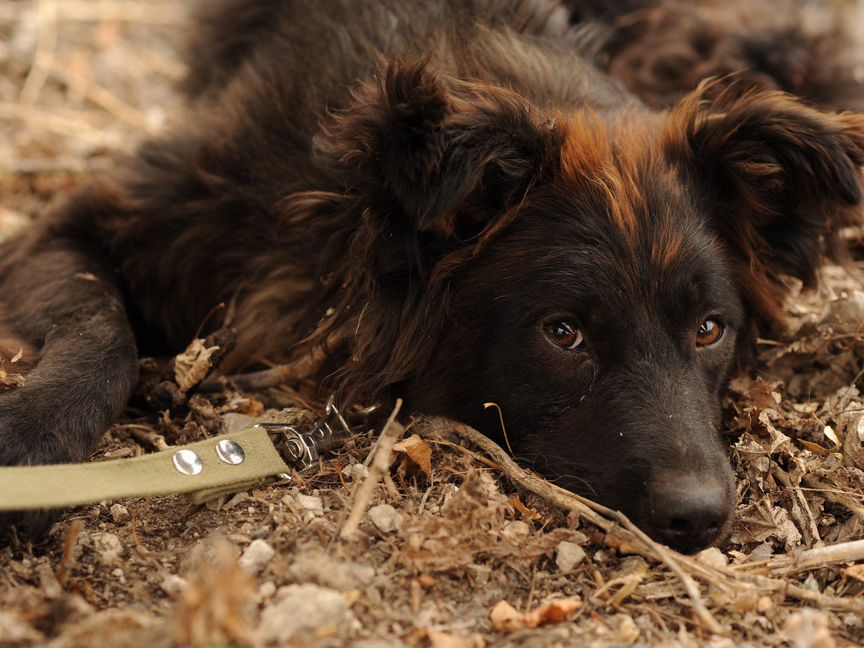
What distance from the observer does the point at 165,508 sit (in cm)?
335

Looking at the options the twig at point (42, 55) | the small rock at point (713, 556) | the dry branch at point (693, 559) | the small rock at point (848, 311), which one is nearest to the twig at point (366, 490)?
the dry branch at point (693, 559)

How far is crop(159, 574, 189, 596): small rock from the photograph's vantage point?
285cm

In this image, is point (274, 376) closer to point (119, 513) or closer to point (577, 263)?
point (119, 513)

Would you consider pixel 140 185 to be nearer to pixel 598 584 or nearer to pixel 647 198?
pixel 647 198

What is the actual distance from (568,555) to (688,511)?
0.39 meters

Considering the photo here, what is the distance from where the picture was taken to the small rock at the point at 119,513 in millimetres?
3262

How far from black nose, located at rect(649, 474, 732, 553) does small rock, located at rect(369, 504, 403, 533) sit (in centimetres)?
79

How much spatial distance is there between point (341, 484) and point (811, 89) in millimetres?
3848

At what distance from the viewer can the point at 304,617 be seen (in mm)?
2639

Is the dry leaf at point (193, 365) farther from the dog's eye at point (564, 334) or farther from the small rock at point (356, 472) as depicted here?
the dog's eye at point (564, 334)

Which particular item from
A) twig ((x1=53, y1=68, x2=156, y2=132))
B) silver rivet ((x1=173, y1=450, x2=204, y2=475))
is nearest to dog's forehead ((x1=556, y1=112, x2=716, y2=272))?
silver rivet ((x1=173, y1=450, x2=204, y2=475))

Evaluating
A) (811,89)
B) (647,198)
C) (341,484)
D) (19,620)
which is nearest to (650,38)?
(811,89)

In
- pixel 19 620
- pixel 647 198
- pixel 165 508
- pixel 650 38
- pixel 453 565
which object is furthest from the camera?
pixel 650 38

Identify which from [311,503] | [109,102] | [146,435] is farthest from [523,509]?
[109,102]
